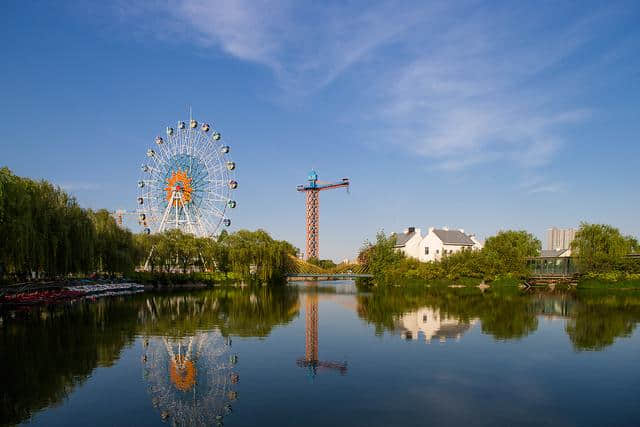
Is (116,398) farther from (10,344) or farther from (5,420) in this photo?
(10,344)

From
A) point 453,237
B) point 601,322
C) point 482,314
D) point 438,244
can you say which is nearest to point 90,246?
point 482,314

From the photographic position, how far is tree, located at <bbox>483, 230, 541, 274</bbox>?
52.3 meters

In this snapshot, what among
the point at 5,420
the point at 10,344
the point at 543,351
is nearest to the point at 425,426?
the point at 5,420

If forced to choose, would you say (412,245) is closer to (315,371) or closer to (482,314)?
(482,314)

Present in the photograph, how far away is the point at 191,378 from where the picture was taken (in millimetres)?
12219

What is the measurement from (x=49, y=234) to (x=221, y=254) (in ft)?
89.9

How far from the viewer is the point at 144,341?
56.3ft

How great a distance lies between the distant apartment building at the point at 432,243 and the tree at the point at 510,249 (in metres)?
9.09

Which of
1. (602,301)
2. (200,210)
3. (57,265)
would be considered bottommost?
(602,301)

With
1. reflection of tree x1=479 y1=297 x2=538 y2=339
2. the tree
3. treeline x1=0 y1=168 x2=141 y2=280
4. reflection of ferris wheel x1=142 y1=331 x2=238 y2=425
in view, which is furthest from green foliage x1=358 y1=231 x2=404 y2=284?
reflection of ferris wheel x1=142 y1=331 x2=238 y2=425

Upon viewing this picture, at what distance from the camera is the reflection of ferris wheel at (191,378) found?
9812mm

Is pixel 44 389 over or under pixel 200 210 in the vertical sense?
under

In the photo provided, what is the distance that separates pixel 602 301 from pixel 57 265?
38.2 metres

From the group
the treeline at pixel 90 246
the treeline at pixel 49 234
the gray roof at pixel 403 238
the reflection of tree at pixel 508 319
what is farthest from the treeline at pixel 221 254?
the reflection of tree at pixel 508 319
